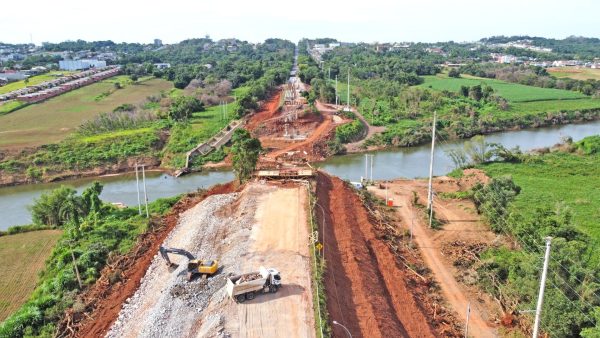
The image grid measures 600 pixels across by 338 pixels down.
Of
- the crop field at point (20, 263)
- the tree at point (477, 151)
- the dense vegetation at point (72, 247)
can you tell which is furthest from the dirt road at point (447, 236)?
the crop field at point (20, 263)

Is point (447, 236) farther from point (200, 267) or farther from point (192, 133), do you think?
point (192, 133)

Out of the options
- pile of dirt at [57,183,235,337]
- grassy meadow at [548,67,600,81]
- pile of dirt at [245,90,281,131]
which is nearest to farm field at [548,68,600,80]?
grassy meadow at [548,67,600,81]

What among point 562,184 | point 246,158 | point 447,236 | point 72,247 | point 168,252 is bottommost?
point 72,247

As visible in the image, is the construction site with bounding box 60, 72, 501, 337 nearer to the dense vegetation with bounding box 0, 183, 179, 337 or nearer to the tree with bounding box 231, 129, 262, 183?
the dense vegetation with bounding box 0, 183, 179, 337

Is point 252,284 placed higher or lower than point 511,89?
lower

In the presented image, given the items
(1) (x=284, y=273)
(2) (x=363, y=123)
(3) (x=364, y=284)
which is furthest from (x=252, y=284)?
(2) (x=363, y=123)
